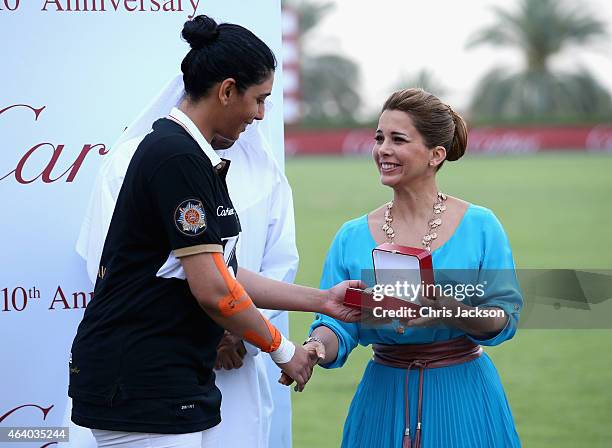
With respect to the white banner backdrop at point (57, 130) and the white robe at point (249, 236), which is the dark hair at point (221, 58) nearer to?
the white robe at point (249, 236)

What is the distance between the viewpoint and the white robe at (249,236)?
11.3ft

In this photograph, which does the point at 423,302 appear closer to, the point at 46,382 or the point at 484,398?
the point at 484,398

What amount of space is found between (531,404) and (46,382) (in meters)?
3.77

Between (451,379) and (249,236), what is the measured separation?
2.98 feet

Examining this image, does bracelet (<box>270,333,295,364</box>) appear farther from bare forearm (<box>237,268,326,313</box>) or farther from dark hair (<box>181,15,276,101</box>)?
dark hair (<box>181,15,276,101</box>)

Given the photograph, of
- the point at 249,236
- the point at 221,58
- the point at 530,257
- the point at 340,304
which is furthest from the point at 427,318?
the point at 530,257

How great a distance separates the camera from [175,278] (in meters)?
2.50

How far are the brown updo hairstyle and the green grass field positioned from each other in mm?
2890

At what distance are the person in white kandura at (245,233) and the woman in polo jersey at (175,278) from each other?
78 cm

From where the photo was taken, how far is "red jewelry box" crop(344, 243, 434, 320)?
304 centimetres

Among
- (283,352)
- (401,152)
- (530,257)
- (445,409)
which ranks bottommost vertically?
(445,409)

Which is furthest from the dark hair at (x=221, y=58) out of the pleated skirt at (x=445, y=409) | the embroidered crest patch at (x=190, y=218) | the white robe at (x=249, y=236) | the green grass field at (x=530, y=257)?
the green grass field at (x=530, y=257)

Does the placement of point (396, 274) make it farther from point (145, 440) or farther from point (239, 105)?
point (145, 440)

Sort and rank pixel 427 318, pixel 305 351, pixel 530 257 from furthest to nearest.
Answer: pixel 530 257
pixel 427 318
pixel 305 351
